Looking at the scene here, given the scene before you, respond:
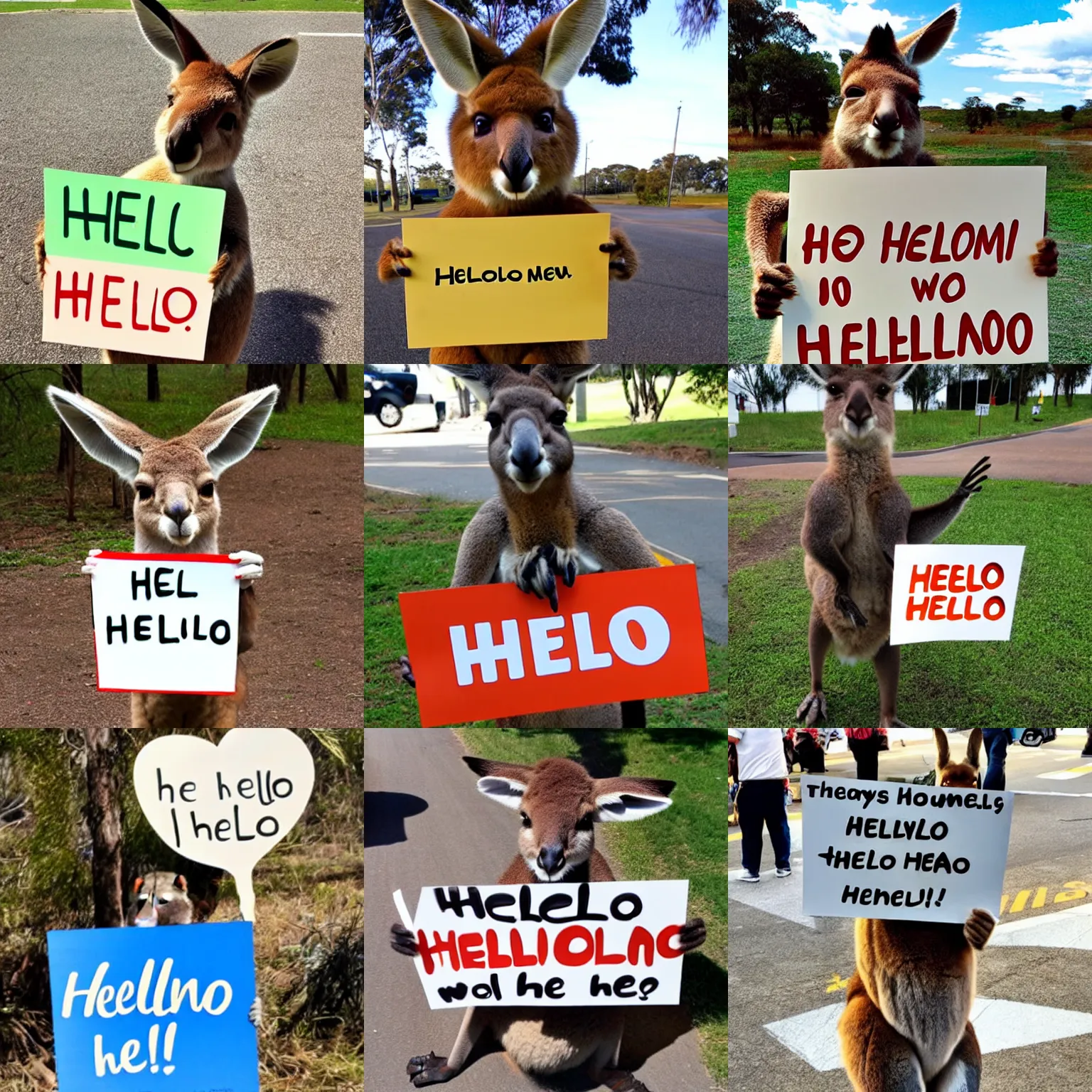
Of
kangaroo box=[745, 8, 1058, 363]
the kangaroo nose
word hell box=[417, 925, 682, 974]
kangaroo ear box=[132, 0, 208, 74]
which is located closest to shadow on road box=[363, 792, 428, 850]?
word hell box=[417, 925, 682, 974]

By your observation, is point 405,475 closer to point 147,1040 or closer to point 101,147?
point 101,147

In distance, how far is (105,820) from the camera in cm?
387

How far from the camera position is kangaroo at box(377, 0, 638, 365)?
362 cm

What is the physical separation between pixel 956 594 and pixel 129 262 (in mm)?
2771

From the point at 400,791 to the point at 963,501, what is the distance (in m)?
2.01

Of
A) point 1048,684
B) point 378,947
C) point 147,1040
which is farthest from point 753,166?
point 147,1040

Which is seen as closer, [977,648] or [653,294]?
[653,294]

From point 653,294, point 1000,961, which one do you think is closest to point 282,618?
point 653,294

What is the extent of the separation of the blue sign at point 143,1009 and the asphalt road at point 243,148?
5.99ft

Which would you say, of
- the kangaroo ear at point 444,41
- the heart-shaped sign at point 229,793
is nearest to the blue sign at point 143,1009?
the heart-shaped sign at point 229,793

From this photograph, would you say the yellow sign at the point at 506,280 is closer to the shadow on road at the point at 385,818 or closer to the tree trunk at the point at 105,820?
the shadow on road at the point at 385,818

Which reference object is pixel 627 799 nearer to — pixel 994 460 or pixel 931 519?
pixel 931 519

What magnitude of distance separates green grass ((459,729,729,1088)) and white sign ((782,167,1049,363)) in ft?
4.24

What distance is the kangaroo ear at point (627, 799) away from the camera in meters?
3.85
